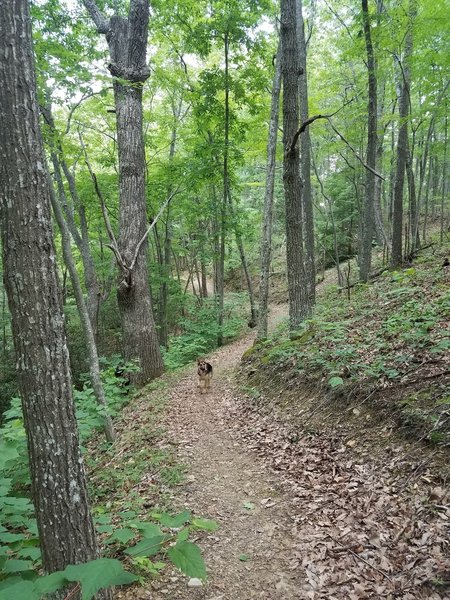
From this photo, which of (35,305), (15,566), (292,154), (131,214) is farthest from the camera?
(131,214)

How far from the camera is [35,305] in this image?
7.69ft

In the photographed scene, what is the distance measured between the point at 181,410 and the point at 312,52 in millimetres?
19684

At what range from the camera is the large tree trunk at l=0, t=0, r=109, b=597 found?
229 cm

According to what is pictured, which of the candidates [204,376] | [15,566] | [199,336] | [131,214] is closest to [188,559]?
[15,566]

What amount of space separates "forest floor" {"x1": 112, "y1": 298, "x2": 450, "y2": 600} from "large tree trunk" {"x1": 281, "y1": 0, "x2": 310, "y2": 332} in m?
3.63

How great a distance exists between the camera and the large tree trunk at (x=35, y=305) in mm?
2287

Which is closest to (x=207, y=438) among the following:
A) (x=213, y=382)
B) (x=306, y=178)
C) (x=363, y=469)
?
(x=363, y=469)

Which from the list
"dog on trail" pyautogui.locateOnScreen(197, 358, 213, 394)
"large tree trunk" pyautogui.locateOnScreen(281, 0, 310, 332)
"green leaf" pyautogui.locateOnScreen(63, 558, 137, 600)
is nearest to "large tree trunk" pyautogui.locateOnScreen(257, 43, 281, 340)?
"large tree trunk" pyautogui.locateOnScreen(281, 0, 310, 332)

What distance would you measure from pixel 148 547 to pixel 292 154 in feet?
23.9

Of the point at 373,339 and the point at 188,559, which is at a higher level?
the point at 188,559

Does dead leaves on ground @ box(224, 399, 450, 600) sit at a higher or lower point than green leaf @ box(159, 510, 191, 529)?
lower

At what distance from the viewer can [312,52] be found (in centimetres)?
1897

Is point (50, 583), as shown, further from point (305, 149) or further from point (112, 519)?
point (305, 149)

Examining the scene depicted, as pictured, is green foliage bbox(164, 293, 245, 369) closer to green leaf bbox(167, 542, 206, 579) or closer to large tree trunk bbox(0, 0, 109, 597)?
large tree trunk bbox(0, 0, 109, 597)
